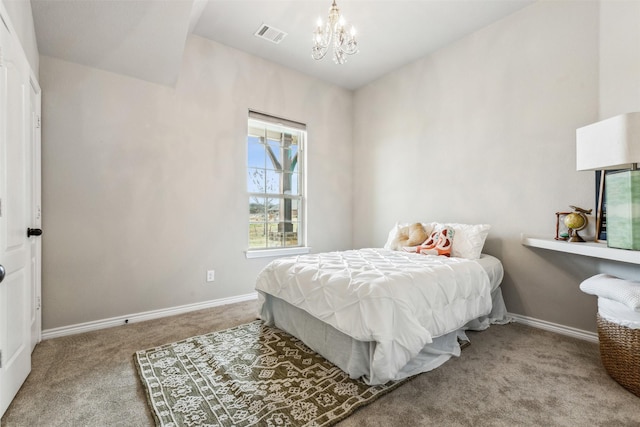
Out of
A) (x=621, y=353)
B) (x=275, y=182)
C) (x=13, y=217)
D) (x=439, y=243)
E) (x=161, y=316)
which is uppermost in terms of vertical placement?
(x=275, y=182)

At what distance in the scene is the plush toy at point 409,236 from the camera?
3.14 meters

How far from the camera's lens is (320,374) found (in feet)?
6.16

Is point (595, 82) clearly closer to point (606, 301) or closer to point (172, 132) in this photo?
point (606, 301)

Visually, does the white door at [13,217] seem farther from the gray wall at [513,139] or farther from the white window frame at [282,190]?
the gray wall at [513,139]

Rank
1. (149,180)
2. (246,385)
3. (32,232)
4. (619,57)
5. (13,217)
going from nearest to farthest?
(13,217) < (246,385) < (32,232) < (619,57) < (149,180)

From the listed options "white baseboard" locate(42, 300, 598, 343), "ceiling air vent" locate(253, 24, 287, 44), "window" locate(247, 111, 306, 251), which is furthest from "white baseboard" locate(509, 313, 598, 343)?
"ceiling air vent" locate(253, 24, 287, 44)

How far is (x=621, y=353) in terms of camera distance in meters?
1.74

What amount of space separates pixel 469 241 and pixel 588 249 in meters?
0.92

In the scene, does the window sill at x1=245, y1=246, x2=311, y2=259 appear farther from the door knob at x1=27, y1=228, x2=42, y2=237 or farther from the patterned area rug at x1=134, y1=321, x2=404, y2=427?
the door knob at x1=27, y1=228, x2=42, y2=237

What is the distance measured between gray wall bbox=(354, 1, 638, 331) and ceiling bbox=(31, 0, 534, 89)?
1.09 feet

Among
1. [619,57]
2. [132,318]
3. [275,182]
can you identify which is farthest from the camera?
[275,182]

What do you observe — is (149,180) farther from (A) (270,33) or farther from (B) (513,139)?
(B) (513,139)

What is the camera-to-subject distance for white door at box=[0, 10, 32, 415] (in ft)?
4.89

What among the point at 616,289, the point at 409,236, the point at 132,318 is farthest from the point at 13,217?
the point at 616,289
